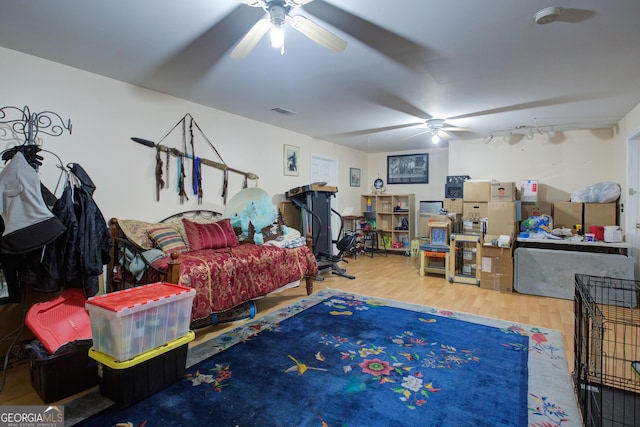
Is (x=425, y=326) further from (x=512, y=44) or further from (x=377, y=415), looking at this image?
(x=512, y=44)

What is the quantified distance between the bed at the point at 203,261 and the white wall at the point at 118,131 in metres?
0.30

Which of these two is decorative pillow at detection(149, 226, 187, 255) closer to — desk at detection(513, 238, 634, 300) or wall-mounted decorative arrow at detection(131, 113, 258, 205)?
wall-mounted decorative arrow at detection(131, 113, 258, 205)

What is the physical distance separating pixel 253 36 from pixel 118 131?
1.98m

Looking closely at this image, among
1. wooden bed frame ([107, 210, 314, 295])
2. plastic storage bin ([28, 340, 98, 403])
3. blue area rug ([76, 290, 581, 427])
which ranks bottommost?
blue area rug ([76, 290, 581, 427])

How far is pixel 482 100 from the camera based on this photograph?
3.65m

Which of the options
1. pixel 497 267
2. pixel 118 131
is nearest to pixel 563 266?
pixel 497 267

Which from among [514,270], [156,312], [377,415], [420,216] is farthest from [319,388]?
[420,216]

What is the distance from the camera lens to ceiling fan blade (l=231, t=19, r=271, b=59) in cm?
186

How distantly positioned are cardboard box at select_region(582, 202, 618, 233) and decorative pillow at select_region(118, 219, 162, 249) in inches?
226

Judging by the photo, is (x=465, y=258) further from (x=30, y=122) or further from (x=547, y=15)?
(x=30, y=122)

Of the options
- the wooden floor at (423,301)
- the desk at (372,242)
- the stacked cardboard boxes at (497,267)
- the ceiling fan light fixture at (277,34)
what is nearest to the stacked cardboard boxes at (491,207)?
the stacked cardboard boxes at (497,267)

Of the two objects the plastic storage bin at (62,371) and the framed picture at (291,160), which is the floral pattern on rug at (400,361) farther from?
the framed picture at (291,160)

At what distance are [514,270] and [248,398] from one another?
3.82m
